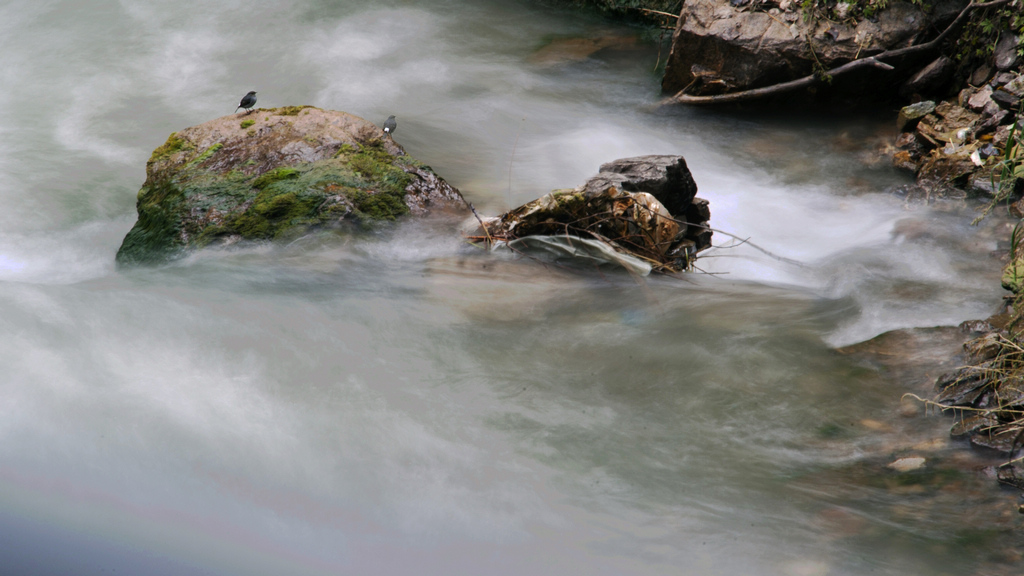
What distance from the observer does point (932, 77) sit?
6.16 metres

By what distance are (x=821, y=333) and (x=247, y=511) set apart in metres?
3.18

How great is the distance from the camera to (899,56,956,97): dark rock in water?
6.11 m

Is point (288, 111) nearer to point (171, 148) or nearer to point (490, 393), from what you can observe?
point (171, 148)

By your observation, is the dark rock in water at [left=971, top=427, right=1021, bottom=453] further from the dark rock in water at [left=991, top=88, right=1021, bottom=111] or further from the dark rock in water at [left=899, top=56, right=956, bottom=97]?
the dark rock in water at [left=899, top=56, right=956, bottom=97]

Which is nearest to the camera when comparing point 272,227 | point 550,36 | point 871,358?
point 871,358

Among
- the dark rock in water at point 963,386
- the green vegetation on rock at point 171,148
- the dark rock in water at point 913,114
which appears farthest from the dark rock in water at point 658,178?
the green vegetation on rock at point 171,148

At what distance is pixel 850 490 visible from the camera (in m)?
3.27

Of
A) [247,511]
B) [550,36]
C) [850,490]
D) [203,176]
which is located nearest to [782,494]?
[850,490]

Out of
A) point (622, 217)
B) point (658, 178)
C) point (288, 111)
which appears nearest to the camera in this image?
point (622, 217)

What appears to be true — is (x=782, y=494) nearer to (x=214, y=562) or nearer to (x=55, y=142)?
(x=214, y=562)

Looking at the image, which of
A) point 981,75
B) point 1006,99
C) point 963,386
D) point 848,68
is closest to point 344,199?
point 963,386

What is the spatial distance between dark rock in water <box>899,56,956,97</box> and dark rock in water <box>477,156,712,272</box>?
9.36 feet

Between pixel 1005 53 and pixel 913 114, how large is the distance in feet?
2.43

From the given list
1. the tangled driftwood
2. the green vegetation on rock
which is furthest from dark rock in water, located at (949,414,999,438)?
the green vegetation on rock
